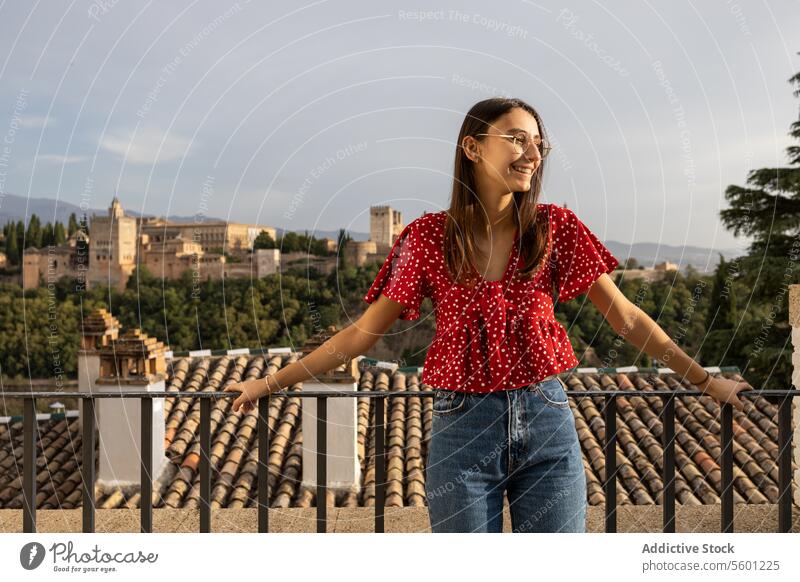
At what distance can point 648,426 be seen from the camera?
10.4 metres

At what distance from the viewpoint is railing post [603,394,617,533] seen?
96.8 inches

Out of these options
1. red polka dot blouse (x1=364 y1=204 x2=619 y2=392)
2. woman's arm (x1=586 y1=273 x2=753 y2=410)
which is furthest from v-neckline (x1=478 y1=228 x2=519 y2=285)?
woman's arm (x1=586 y1=273 x2=753 y2=410)

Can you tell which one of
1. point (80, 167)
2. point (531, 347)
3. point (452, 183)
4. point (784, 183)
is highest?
point (784, 183)

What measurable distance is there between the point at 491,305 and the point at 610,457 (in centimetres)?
105

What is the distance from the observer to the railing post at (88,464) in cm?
246

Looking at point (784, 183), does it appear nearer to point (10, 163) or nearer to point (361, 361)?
point (361, 361)

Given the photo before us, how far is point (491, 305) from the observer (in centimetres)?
174

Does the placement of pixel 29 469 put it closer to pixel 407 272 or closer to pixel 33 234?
pixel 407 272

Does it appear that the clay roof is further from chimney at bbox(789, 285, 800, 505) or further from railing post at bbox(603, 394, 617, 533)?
railing post at bbox(603, 394, 617, 533)

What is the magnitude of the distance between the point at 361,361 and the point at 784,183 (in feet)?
53.5

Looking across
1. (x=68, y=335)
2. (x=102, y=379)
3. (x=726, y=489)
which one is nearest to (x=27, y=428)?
(x=726, y=489)

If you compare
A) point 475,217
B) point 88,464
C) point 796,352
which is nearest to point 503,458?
point 475,217

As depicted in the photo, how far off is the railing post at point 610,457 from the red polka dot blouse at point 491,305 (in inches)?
28.4
